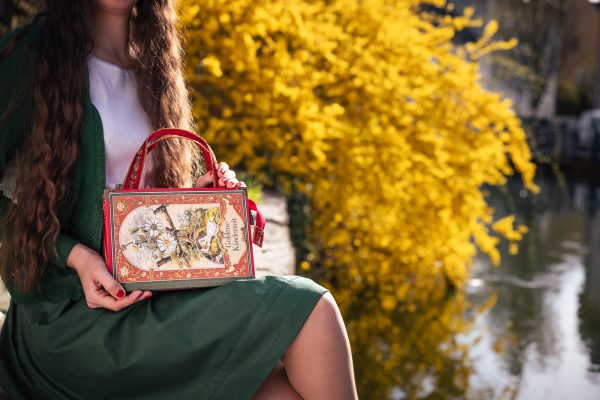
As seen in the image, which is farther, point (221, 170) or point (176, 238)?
point (221, 170)

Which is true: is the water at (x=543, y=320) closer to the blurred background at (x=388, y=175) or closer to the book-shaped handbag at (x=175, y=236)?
the blurred background at (x=388, y=175)

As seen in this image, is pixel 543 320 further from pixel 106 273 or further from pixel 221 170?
pixel 106 273

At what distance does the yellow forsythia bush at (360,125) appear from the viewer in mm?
4758

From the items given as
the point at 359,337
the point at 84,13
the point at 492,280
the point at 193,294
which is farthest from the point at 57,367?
the point at 492,280

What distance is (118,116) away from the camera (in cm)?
208

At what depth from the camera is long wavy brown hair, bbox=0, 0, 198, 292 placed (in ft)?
6.23

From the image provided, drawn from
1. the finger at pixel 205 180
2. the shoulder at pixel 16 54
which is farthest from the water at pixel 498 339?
the shoulder at pixel 16 54

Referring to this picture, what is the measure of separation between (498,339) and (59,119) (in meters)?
3.51

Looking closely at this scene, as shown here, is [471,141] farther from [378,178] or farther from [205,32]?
[205,32]

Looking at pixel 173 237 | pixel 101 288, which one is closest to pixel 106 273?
pixel 101 288

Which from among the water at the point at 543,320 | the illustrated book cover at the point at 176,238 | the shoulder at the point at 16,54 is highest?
the shoulder at the point at 16,54

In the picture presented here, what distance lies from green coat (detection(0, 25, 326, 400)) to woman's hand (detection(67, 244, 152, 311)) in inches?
1.1

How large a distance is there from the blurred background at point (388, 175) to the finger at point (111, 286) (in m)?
2.08

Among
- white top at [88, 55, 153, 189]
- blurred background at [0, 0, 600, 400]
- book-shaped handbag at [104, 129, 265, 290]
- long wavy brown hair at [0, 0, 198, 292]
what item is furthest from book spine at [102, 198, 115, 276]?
blurred background at [0, 0, 600, 400]
